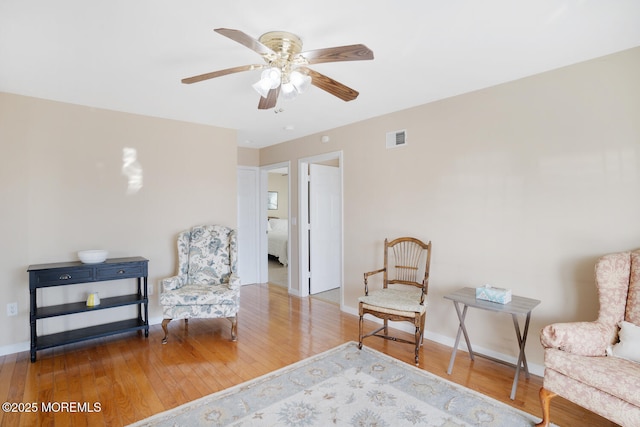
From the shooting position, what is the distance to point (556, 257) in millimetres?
2561

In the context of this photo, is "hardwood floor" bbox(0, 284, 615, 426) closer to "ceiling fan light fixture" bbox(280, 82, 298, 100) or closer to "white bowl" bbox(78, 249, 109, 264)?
"white bowl" bbox(78, 249, 109, 264)

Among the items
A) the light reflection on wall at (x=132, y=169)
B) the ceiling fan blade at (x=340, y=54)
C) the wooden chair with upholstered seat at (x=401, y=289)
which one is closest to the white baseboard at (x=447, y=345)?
the wooden chair with upholstered seat at (x=401, y=289)

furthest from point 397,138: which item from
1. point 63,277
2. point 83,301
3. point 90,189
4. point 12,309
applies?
point 12,309

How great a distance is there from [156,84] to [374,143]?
2.38 metres

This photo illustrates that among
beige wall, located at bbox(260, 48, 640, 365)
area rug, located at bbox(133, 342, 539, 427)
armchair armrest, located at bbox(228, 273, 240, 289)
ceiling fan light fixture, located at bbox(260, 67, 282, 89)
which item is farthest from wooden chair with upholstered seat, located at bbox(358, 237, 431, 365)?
ceiling fan light fixture, located at bbox(260, 67, 282, 89)

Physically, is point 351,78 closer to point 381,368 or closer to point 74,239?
point 381,368

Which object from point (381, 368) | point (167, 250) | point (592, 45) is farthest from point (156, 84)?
point (592, 45)

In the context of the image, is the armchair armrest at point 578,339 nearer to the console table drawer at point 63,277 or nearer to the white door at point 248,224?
the console table drawer at point 63,277

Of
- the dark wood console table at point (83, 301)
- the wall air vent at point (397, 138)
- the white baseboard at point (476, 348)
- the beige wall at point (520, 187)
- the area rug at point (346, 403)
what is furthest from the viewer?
the wall air vent at point (397, 138)

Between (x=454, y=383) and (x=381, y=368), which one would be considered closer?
(x=454, y=383)

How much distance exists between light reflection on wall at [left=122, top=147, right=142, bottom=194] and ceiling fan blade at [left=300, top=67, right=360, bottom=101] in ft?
8.45

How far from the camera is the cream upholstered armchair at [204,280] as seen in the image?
3287mm

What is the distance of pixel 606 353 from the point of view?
1977mm

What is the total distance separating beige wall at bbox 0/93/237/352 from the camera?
10.1 ft
